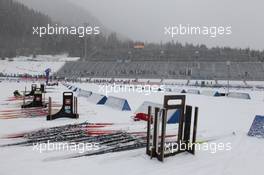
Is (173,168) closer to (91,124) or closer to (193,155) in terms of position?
(193,155)

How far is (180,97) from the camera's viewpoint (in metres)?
8.36

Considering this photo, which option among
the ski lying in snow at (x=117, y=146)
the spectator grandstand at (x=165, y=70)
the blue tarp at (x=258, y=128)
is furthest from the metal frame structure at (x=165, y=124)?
the spectator grandstand at (x=165, y=70)

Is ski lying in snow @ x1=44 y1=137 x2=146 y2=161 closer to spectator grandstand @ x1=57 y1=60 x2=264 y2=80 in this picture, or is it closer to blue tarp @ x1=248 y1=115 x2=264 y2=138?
blue tarp @ x1=248 y1=115 x2=264 y2=138

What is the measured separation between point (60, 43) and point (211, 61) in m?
101

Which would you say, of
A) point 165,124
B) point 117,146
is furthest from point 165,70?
point 165,124

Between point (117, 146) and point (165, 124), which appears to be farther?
point (117, 146)

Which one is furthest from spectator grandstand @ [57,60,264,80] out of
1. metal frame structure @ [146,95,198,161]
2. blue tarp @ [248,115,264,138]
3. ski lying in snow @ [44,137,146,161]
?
metal frame structure @ [146,95,198,161]

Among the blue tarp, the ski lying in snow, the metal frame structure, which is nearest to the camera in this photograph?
the metal frame structure

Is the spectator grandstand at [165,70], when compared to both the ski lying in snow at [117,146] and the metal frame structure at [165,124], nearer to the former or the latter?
the ski lying in snow at [117,146]

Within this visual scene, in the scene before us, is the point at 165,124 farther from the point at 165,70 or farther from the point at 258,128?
the point at 165,70

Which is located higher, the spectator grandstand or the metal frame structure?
the spectator grandstand

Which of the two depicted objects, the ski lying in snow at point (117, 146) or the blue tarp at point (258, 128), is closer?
the ski lying in snow at point (117, 146)

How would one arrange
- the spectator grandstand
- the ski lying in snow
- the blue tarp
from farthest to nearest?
A: the spectator grandstand → the blue tarp → the ski lying in snow

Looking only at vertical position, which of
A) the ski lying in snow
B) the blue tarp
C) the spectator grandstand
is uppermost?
the spectator grandstand
